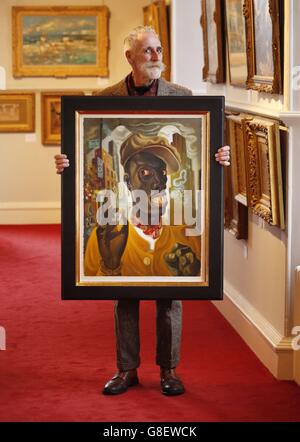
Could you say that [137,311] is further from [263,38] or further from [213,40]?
[213,40]

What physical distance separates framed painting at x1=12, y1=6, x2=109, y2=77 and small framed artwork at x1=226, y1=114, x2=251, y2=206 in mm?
7101

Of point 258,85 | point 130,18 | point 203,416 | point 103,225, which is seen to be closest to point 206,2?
point 258,85

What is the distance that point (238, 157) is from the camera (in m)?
8.09

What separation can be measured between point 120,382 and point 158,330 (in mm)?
411

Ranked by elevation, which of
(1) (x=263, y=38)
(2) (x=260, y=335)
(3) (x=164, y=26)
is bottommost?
(2) (x=260, y=335)

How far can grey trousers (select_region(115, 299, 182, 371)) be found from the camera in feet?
20.1

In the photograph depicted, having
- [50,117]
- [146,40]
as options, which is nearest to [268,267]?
[146,40]

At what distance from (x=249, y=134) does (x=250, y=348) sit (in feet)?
5.13

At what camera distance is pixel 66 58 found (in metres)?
15.1

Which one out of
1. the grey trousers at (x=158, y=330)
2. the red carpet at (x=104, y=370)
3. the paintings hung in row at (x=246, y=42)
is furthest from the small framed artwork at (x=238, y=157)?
the grey trousers at (x=158, y=330)

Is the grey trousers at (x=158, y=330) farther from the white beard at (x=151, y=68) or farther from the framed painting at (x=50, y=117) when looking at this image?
the framed painting at (x=50, y=117)

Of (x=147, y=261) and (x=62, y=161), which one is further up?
(x=62, y=161)

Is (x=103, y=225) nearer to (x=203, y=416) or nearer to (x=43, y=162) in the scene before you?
(x=203, y=416)

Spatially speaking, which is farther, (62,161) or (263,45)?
(263,45)
